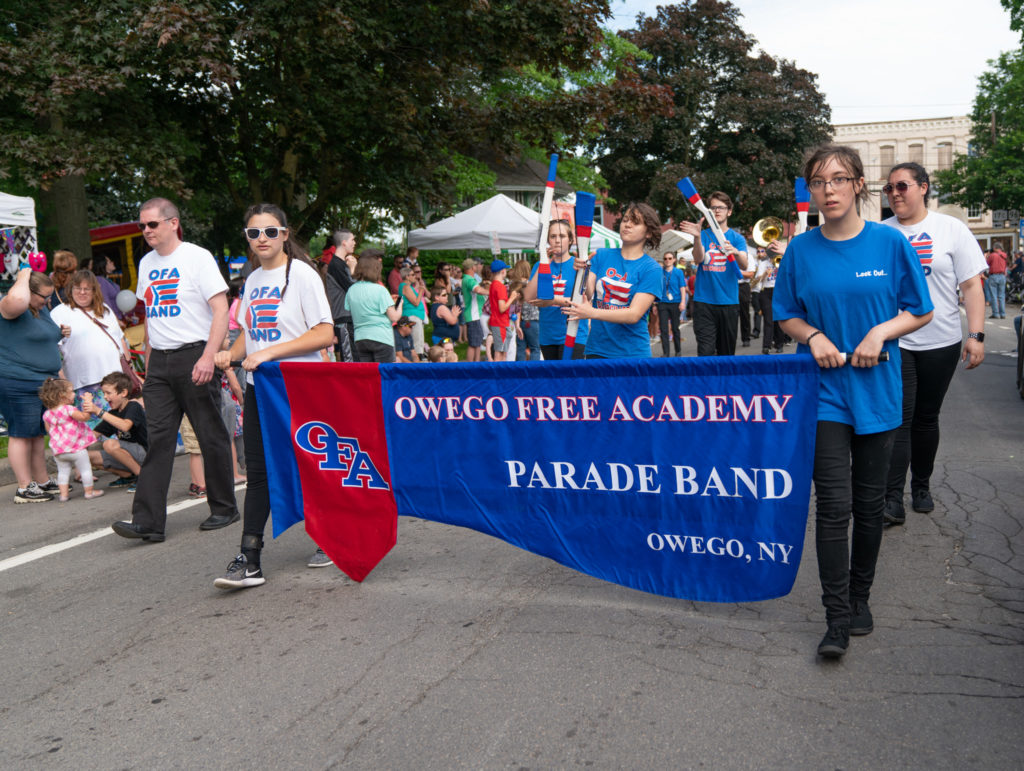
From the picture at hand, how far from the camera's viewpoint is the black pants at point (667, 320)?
16259 mm

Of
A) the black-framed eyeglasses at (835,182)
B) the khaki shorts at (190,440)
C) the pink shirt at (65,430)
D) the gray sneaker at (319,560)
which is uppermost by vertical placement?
the black-framed eyeglasses at (835,182)

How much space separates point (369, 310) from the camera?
10.0m

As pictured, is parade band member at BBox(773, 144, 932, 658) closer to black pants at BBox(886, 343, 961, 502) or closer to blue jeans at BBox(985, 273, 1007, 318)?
black pants at BBox(886, 343, 961, 502)

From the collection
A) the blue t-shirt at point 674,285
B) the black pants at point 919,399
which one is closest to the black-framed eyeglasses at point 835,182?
the black pants at point 919,399

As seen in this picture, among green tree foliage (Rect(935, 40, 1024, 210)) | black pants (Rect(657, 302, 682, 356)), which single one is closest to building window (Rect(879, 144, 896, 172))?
green tree foliage (Rect(935, 40, 1024, 210))

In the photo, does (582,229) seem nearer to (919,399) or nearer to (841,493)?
(919,399)

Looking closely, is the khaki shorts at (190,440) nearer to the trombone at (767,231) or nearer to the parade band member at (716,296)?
the parade band member at (716,296)

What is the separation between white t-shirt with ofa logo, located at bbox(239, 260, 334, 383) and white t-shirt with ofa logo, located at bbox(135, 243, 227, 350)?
35.4 inches

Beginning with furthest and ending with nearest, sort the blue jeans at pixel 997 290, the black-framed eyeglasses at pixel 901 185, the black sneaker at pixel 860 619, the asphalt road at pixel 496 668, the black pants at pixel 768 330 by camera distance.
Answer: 1. the blue jeans at pixel 997 290
2. the black pants at pixel 768 330
3. the black-framed eyeglasses at pixel 901 185
4. the black sneaker at pixel 860 619
5. the asphalt road at pixel 496 668

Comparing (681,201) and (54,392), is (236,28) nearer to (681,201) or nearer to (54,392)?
(54,392)

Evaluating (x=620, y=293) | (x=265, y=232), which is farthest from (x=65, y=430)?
(x=620, y=293)

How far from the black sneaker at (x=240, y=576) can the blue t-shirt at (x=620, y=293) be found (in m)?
2.42

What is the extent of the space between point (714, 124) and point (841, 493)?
160ft

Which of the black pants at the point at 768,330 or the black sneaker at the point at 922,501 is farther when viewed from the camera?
the black pants at the point at 768,330
